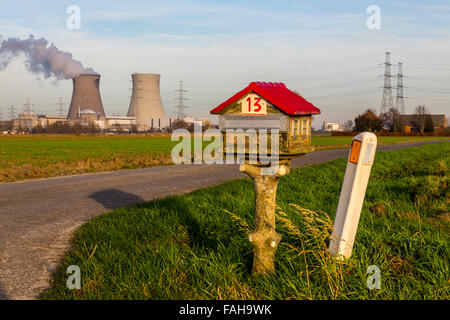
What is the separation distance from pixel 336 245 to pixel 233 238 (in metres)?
1.47

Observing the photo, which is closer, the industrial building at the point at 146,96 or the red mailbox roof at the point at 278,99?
the red mailbox roof at the point at 278,99

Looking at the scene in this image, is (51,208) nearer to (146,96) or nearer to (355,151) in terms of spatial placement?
(355,151)

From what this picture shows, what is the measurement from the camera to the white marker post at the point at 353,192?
10.0 ft

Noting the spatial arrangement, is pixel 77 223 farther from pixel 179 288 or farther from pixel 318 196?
pixel 318 196

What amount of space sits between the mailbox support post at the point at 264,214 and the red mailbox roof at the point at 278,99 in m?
0.48

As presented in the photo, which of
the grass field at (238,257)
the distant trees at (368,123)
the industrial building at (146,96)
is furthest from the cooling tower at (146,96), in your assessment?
the grass field at (238,257)

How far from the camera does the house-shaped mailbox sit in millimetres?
3148

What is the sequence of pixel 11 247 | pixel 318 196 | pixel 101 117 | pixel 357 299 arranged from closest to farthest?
pixel 357 299, pixel 11 247, pixel 318 196, pixel 101 117

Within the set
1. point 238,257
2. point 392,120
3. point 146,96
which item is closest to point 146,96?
point 146,96

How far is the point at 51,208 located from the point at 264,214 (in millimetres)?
5689

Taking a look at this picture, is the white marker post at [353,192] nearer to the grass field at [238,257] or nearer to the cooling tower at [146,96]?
the grass field at [238,257]

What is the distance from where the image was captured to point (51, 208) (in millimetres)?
7590

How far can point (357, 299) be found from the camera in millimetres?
2902
